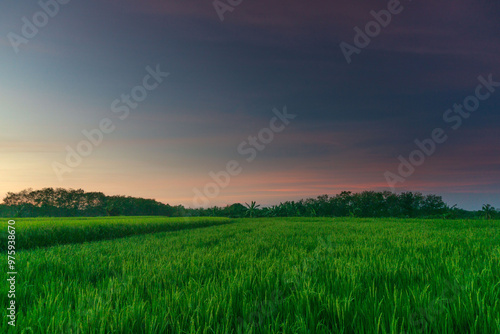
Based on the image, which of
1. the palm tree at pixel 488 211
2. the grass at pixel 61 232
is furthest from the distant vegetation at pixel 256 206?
the grass at pixel 61 232

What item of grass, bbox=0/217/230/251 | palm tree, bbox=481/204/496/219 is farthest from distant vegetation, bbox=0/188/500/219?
grass, bbox=0/217/230/251

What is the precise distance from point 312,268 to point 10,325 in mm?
3532

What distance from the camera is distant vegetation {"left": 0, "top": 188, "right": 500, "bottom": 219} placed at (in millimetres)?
81250

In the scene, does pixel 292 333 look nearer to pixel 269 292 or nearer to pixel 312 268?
pixel 269 292

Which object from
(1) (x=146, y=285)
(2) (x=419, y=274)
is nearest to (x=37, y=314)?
(1) (x=146, y=285)

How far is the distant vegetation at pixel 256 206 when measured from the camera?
81.2 metres

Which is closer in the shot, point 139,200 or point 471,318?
point 471,318

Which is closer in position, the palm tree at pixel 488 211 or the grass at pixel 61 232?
the grass at pixel 61 232

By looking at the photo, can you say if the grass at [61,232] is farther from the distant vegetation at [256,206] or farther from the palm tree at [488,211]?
the palm tree at [488,211]

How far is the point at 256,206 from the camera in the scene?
8331 cm

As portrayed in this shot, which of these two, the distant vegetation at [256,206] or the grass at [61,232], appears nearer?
the grass at [61,232]

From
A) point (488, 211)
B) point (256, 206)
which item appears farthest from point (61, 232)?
point (488, 211)

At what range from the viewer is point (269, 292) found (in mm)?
2912

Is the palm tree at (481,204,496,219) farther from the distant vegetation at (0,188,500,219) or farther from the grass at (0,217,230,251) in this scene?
the grass at (0,217,230,251)
